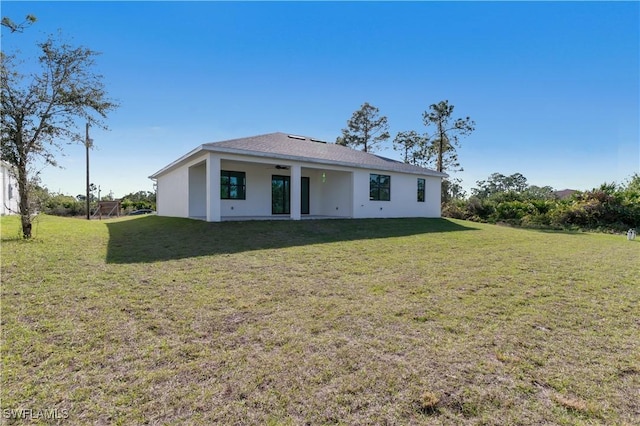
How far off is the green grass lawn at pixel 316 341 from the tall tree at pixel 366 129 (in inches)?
1090

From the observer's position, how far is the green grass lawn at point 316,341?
2.15m

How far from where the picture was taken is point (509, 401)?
7.28 feet

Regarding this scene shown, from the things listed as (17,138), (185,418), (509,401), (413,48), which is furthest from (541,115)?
(17,138)

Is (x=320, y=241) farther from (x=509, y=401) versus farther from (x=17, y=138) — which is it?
(x=17, y=138)

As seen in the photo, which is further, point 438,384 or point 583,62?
point 583,62

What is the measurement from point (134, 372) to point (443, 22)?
13706mm

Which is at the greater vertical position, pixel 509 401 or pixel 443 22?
pixel 443 22

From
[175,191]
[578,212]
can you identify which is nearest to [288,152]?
[175,191]

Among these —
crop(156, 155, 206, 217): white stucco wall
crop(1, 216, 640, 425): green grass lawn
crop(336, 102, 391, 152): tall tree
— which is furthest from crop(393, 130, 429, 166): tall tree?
crop(1, 216, 640, 425): green grass lawn

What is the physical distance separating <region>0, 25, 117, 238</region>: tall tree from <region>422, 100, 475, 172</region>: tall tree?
26873 millimetres

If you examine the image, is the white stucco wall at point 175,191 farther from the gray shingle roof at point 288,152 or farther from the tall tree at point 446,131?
the tall tree at point 446,131

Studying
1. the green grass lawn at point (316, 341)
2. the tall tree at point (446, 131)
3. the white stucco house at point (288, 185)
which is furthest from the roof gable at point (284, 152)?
the tall tree at point (446, 131)

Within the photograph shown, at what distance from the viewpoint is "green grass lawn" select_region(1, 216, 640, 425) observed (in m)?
2.15

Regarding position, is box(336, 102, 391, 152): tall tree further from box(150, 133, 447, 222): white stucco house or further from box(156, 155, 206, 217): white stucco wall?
box(156, 155, 206, 217): white stucco wall
